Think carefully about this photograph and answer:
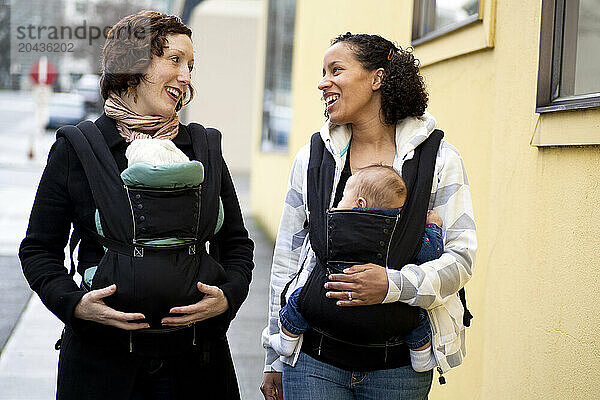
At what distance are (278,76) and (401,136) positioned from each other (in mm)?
10891

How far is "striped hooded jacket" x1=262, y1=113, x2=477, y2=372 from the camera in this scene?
2.74 m

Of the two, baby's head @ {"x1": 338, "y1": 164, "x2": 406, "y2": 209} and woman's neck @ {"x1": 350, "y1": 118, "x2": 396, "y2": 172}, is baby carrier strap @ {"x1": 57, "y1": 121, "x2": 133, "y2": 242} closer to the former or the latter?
baby's head @ {"x1": 338, "y1": 164, "x2": 406, "y2": 209}

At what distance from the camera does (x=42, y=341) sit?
22.0ft

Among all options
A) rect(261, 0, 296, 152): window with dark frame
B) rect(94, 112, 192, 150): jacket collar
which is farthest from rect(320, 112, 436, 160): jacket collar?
rect(261, 0, 296, 152): window with dark frame

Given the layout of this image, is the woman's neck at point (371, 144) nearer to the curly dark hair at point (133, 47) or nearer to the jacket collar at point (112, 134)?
the jacket collar at point (112, 134)

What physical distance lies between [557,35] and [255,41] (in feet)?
71.3

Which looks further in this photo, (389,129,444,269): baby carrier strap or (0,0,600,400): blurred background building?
(0,0,600,400): blurred background building

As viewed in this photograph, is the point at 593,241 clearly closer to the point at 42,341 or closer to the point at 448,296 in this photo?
the point at 448,296

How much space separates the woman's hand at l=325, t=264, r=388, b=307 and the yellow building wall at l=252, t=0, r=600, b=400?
907mm

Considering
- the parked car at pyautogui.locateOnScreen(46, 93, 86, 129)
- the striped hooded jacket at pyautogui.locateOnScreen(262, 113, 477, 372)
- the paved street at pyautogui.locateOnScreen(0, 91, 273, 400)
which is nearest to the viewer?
the striped hooded jacket at pyautogui.locateOnScreen(262, 113, 477, 372)

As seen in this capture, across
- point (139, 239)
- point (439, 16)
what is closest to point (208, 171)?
point (139, 239)

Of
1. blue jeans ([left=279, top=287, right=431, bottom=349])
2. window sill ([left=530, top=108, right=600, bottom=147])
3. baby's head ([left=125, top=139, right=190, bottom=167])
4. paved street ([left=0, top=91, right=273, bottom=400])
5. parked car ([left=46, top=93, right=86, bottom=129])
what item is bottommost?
paved street ([left=0, top=91, right=273, bottom=400])

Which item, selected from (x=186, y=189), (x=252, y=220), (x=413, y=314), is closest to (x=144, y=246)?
(x=186, y=189)

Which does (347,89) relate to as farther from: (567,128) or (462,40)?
(462,40)
